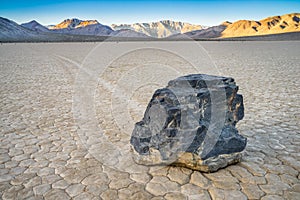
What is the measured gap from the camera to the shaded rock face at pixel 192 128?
305 cm

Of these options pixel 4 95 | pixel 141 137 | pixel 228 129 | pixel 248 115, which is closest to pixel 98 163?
pixel 141 137

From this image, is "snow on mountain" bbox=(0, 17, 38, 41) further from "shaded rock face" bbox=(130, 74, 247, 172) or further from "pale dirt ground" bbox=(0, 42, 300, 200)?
"shaded rock face" bbox=(130, 74, 247, 172)

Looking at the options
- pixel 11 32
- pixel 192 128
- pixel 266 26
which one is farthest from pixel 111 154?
pixel 266 26

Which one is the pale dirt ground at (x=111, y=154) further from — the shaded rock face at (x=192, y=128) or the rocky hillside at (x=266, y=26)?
the rocky hillside at (x=266, y=26)

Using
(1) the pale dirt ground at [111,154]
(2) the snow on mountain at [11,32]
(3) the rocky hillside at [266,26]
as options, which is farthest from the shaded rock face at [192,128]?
(3) the rocky hillside at [266,26]

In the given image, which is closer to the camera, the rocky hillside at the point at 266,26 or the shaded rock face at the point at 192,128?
the shaded rock face at the point at 192,128

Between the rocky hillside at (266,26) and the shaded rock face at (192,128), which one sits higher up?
the rocky hillside at (266,26)

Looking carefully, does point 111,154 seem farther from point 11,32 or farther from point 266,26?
point 266,26

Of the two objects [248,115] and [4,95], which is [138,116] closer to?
[248,115]

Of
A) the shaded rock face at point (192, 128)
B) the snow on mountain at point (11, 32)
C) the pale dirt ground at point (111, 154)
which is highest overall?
the snow on mountain at point (11, 32)

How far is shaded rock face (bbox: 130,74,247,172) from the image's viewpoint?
305 centimetres

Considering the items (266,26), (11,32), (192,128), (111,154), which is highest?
(266,26)

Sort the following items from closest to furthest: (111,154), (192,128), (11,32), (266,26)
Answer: (192,128) → (111,154) → (11,32) → (266,26)

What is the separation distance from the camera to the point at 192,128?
303 centimetres
